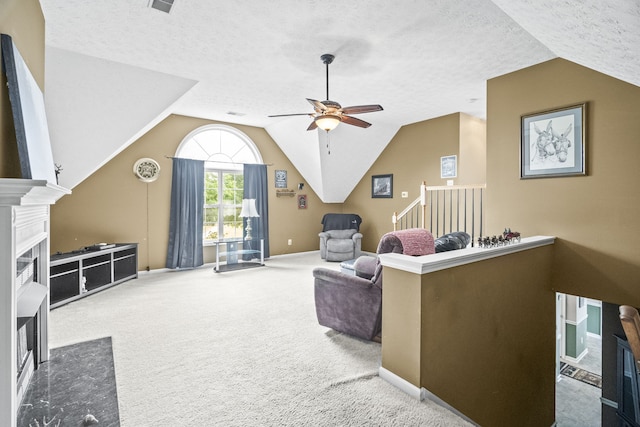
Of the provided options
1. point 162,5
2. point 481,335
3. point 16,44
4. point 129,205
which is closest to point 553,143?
point 481,335

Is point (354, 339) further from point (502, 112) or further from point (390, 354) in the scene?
point (502, 112)

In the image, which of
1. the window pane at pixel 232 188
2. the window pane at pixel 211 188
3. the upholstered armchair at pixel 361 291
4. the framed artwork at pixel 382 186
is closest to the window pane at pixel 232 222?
the window pane at pixel 232 188

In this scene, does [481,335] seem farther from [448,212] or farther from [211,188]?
[211,188]

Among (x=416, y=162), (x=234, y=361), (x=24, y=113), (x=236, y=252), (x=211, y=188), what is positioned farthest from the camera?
(x=416, y=162)

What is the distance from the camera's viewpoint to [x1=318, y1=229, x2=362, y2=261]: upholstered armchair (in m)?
6.45

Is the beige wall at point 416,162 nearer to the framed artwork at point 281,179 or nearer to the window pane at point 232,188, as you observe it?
the framed artwork at point 281,179

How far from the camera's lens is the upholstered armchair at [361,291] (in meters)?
2.52

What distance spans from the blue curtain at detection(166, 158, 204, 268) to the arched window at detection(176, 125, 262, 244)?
250 millimetres

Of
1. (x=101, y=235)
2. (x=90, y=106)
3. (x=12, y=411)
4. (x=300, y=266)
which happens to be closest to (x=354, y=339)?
(x=12, y=411)

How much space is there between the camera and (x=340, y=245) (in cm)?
643

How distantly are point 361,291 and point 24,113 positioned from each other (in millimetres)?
2663

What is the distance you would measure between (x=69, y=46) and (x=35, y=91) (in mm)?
1344

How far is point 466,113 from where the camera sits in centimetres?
555

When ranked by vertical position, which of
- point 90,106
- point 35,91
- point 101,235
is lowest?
point 101,235
